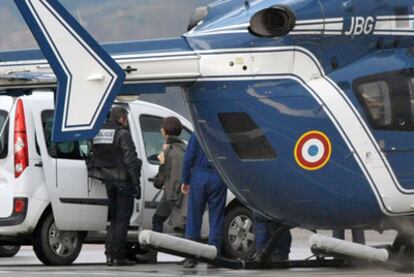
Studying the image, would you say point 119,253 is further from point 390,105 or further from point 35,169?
point 390,105

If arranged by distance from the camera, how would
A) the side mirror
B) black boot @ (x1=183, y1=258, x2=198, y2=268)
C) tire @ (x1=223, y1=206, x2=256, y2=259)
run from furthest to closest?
tire @ (x1=223, y1=206, x2=256, y2=259) → black boot @ (x1=183, y1=258, x2=198, y2=268) → the side mirror

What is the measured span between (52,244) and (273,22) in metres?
4.31

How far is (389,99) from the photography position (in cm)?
1314

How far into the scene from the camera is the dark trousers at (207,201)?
49.5 ft

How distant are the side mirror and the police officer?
3.31 meters

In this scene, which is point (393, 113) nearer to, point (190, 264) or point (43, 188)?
point (190, 264)

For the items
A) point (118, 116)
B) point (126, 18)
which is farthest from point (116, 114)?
point (126, 18)

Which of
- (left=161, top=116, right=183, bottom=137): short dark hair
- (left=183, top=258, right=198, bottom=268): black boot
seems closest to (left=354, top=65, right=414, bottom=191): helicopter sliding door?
(left=183, top=258, right=198, bottom=268): black boot

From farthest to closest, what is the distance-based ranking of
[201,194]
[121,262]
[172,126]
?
[172,126] < [121,262] < [201,194]

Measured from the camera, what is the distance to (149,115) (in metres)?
17.1

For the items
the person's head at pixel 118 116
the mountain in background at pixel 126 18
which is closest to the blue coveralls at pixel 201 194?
the person's head at pixel 118 116

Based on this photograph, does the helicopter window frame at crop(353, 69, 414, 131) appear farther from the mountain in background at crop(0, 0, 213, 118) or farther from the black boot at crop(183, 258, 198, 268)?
the mountain in background at crop(0, 0, 213, 118)

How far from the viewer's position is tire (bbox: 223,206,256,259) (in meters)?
16.4

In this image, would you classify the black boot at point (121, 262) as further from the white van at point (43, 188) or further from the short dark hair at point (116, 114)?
the short dark hair at point (116, 114)
